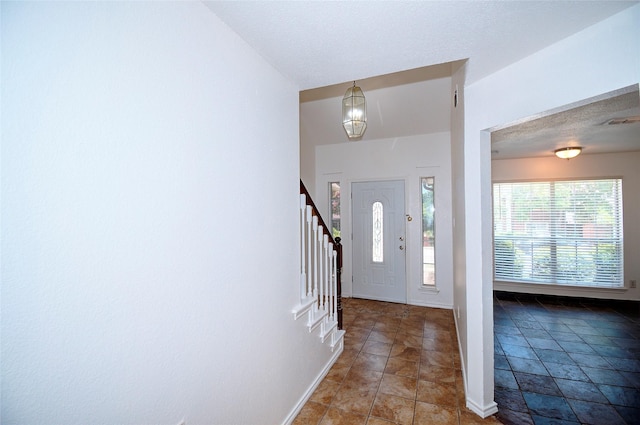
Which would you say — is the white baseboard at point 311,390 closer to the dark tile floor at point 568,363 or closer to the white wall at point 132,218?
the white wall at point 132,218

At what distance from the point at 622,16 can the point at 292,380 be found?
265cm

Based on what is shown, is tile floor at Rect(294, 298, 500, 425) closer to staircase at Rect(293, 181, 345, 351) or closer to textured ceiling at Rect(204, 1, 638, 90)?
staircase at Rect(293, 181, 345, 351)

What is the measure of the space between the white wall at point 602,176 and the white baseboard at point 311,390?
12.7ft

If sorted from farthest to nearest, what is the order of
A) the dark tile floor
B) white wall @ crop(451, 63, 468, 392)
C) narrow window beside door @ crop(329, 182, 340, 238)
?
1. narrow window beside door @ crop(329, 182, 340, 238)
2. white wall @ crop(451, 63, 468, 392)
3. the dark tile floor

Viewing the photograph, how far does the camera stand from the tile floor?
1981mm

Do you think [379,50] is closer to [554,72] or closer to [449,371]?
[554,72]

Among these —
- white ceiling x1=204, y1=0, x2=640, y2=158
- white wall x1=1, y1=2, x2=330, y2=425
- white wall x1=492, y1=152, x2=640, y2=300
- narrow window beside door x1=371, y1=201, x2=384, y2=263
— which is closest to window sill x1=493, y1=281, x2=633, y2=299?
white wall x1=492, y1=152, x2=640, y2=300

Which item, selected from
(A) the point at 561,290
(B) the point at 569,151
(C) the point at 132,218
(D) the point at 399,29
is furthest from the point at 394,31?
(A) the point at 561,290

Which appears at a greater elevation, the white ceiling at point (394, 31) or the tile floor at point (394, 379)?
the white ceiling at point (394, 31)

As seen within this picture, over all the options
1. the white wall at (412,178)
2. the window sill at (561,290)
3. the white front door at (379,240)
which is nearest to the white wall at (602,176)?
the window sill at (561,290)

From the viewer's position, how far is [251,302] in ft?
5.13

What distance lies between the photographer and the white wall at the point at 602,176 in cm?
430

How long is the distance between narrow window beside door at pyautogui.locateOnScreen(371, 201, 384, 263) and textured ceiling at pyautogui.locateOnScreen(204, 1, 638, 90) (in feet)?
9.49

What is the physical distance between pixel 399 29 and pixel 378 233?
3449mm
